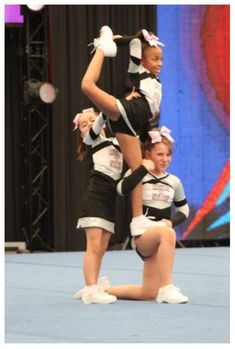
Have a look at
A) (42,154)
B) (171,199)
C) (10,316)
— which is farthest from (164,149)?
(42,154)

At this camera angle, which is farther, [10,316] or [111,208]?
[111,208]

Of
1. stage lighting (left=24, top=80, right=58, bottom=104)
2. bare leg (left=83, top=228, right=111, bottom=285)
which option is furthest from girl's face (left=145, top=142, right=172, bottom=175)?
stage lighting (left=24, top=80, right=58, bottom=104)

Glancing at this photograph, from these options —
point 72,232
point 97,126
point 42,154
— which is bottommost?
point 72,232

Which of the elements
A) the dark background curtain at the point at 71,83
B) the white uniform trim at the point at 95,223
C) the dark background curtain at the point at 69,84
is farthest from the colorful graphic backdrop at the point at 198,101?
the white uniform trim at the point at 95,223

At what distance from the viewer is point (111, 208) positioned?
12.7 ft

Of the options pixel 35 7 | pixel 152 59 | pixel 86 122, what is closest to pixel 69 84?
pixel 35 7

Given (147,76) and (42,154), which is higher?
(147,76)

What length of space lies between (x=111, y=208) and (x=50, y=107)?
10.6ft

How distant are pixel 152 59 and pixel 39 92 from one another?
3081 mm

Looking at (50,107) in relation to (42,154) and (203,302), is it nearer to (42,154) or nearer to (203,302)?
(42,154)

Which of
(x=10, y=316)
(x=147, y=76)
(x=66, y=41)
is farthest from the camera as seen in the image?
(x=66, y=41)

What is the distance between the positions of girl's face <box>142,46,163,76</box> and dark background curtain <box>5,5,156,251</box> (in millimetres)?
3183

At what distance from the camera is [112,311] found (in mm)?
3535

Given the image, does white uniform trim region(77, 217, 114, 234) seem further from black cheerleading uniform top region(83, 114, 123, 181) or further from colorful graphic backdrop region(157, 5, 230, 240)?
colorful graphic backdrop region(157, 5, 230, 240)
